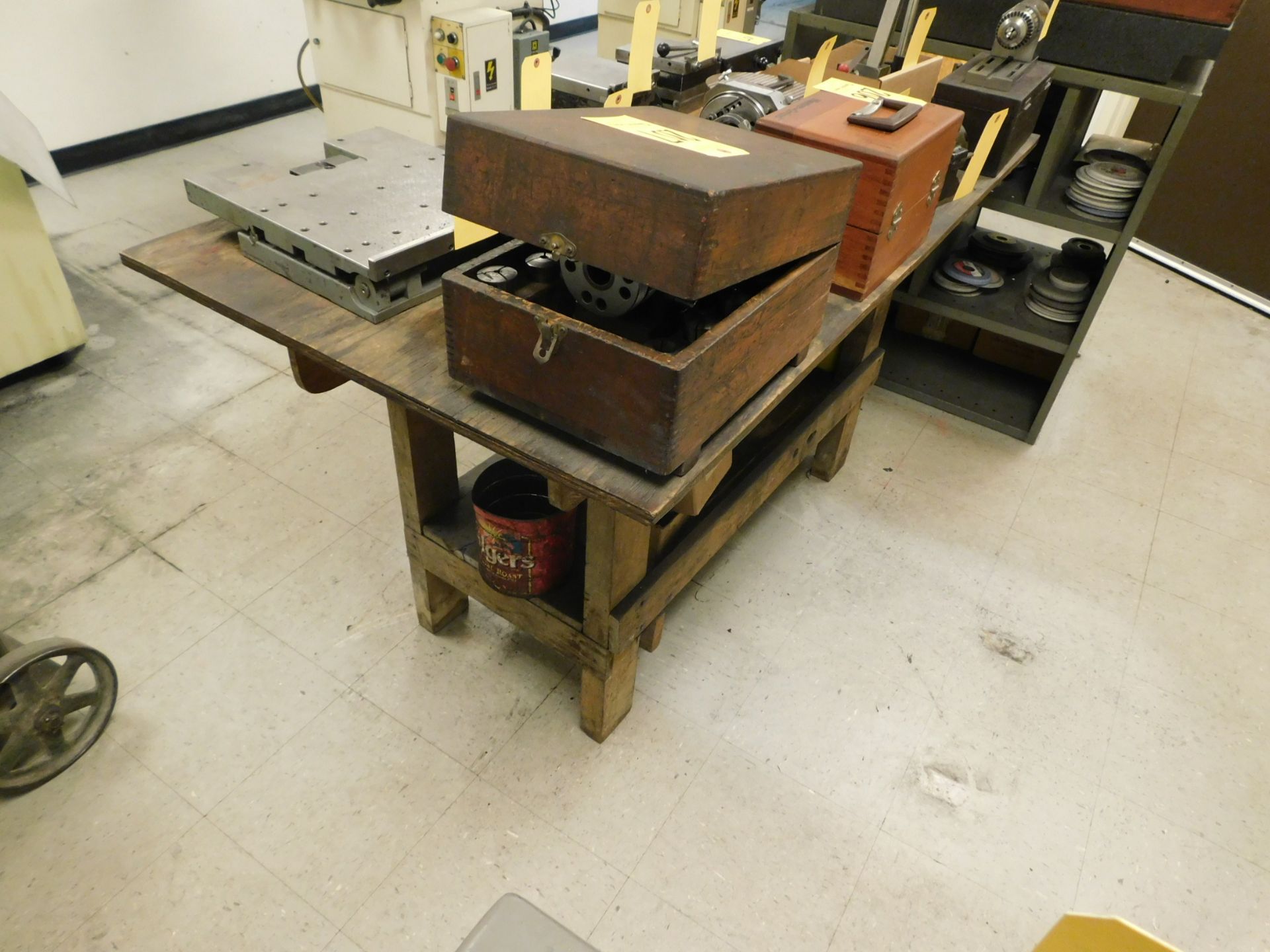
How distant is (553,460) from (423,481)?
0.52m

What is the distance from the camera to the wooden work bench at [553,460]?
3.36ft

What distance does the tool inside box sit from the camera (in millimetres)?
1092

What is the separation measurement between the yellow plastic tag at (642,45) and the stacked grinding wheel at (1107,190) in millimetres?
1254

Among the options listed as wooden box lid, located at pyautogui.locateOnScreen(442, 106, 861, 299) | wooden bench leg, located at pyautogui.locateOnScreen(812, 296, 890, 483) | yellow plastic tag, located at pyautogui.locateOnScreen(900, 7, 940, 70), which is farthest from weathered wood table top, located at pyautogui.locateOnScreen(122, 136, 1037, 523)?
yellow plastic tag, located at pyautogui.locateOnScreen(900, 7, 940, 70)

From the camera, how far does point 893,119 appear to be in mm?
1308

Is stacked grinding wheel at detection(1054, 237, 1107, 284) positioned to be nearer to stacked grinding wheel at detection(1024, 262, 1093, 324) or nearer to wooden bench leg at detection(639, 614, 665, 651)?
stacked grinding wheel at detection(1024, 262, 1093, 324)

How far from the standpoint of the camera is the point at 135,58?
349 centimetres

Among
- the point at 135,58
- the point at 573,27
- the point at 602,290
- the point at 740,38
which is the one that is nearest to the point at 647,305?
the point at 602,290

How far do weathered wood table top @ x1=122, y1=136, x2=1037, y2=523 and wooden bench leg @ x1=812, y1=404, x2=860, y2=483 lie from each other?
2.33 feet

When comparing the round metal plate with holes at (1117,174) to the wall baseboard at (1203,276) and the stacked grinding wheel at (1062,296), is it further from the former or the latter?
the wall baseboard at (1203,276)

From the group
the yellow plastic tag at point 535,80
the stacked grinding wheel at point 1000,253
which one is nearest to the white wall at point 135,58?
the yellow plastic tag at point 535,80

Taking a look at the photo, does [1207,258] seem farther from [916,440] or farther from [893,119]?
[893,119]

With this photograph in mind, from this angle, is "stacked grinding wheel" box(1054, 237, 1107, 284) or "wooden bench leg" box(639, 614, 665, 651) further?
"stacked grinding wheel" box(1054, 237, 1107, 284)

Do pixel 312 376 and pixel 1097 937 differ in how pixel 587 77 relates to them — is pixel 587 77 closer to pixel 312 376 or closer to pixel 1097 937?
pixel 312 376
